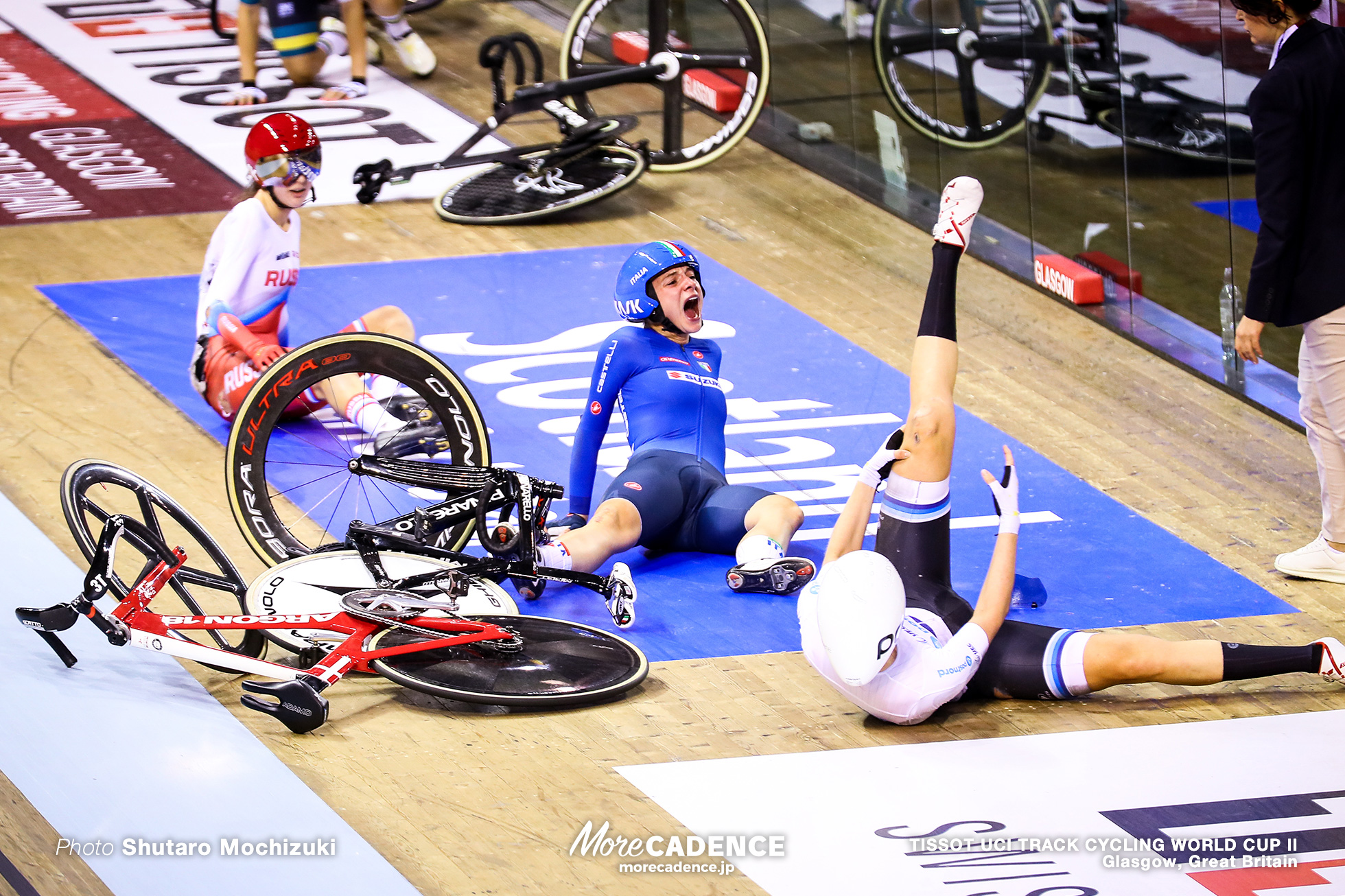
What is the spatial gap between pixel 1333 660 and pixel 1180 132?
12.6 ft

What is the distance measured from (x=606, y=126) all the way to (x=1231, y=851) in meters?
6.34

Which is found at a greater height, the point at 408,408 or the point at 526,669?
the point at 526,669

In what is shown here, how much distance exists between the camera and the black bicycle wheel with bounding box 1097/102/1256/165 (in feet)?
25.8

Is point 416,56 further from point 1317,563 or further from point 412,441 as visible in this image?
point 1317,563

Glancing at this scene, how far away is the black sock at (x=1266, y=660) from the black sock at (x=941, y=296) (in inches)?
49.9

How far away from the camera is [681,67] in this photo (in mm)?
10008

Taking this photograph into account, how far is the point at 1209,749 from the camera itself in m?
4.84

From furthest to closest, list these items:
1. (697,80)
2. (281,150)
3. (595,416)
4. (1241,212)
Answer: (697,80) → (1241,212) → (281,150) → (595,416)

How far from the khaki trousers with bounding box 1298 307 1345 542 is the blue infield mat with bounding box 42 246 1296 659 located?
1.33 feet

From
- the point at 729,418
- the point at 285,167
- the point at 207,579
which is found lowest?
the point at 729,418

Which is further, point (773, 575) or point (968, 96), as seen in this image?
point (968, 96)

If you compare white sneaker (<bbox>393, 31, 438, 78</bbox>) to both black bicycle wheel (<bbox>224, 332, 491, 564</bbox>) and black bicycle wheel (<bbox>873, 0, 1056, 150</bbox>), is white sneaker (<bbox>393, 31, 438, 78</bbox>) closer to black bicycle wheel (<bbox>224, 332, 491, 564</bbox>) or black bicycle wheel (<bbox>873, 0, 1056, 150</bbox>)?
black bicycle wheel (<bbox>873, 0, 1056, 150</bbox>)

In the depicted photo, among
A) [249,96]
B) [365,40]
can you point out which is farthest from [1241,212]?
[249,96]

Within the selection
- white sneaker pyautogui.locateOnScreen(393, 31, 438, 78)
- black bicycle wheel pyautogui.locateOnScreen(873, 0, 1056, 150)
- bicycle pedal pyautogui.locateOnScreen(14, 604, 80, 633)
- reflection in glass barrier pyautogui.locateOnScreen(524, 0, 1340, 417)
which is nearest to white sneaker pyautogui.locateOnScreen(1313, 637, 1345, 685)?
reflection in glass barrier pyautogui.locateOnScreen(524, 0, 1340, 417)
